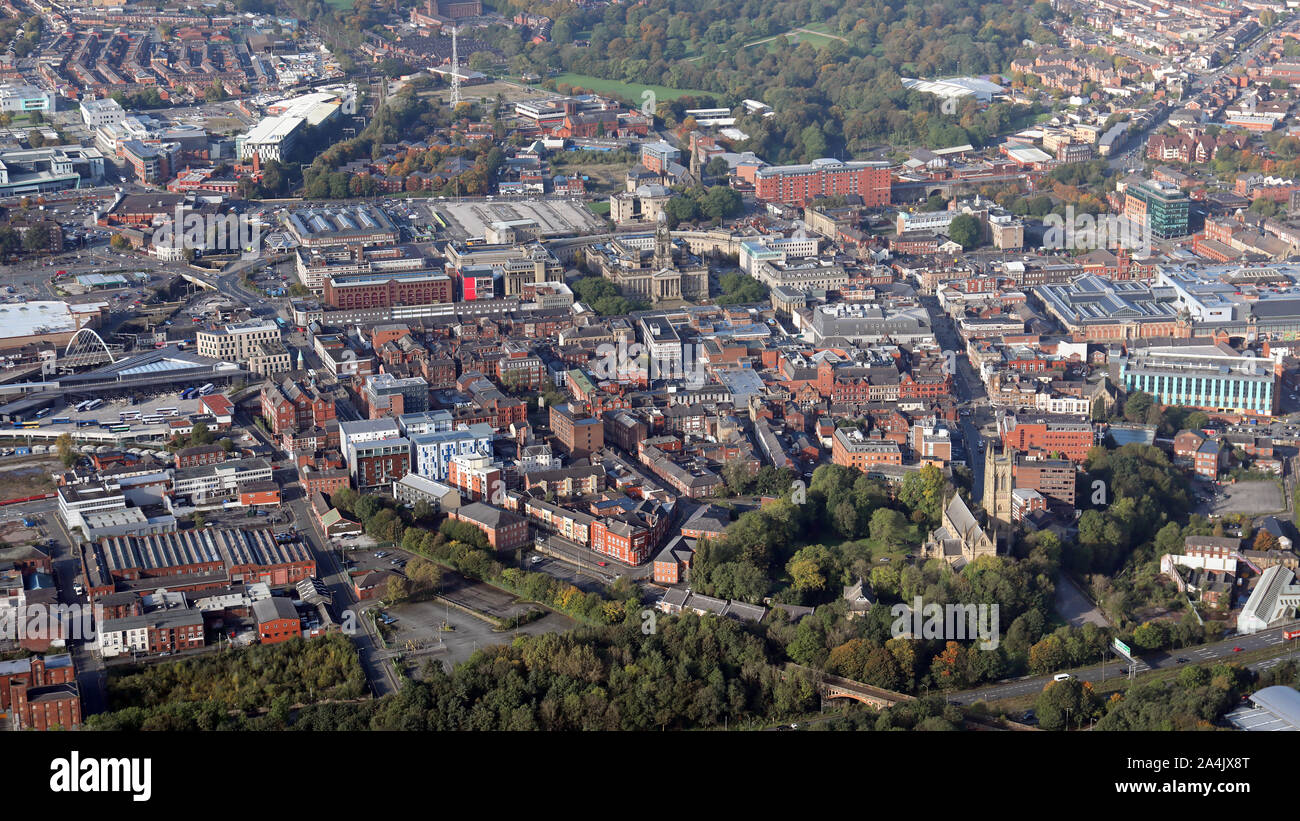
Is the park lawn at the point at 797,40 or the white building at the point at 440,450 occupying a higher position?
the park lawn at the point at 797,40

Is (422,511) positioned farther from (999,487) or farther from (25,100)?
(25,100)

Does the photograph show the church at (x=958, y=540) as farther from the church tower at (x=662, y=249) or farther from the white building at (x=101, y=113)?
the white building at (x=101, y=113)

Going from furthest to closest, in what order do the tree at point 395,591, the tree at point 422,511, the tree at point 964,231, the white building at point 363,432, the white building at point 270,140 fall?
the white building at point 270,140 < the tree at point 964,231 < the white building at point 363,432 < the tree at point 422,511 < the tree at point 395,591

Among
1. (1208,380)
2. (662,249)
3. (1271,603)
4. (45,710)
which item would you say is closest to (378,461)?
(45,710)

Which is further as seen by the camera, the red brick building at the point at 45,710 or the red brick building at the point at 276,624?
the red brick building at the point at 276,624

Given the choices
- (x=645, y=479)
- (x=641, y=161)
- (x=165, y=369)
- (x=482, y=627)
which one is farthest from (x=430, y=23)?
(x=482, y=627)

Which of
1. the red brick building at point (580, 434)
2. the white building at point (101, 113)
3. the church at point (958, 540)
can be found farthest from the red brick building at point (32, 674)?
the white building at point (101, 113)

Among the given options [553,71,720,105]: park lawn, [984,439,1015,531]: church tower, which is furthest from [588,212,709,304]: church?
[553,71,720,105]: park lawn

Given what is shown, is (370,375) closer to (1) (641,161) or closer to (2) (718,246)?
(2) (718,246)
